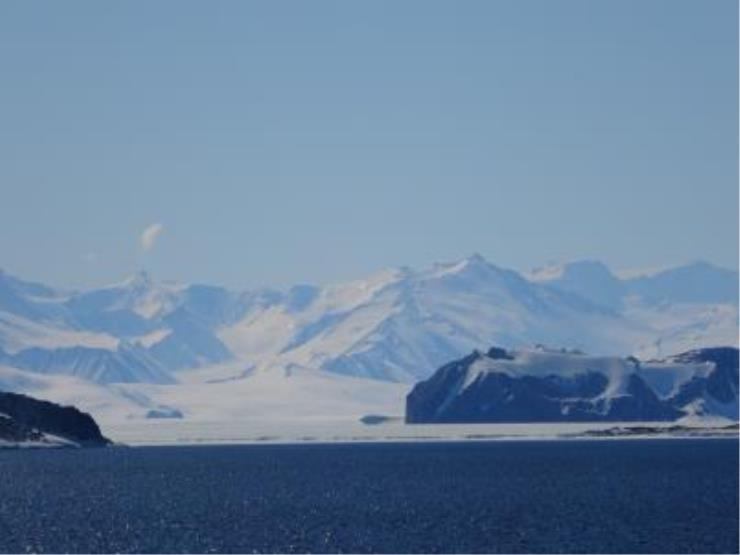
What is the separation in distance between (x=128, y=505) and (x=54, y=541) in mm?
32311

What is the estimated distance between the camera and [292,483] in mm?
171000

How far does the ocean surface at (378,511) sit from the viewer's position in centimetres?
10538

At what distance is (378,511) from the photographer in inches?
5098

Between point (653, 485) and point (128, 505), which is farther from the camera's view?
point (653, 485)

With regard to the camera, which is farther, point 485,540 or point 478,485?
point 478,485

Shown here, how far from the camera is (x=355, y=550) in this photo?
10144cm

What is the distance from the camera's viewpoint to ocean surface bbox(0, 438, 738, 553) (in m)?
105

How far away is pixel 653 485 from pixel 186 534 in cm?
6041

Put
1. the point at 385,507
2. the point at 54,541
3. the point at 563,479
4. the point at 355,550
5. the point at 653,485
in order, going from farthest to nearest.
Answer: the point at 563,479
the point at 653,485
the point at 385,507
the point at 54,541
the point at 355,550

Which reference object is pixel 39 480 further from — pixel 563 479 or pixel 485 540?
pixel 485 540

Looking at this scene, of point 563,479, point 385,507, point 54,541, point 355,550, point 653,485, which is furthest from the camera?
point 563,479

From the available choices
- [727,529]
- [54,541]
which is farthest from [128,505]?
[727,529]

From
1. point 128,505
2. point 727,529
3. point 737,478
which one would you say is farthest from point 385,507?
point 737,478

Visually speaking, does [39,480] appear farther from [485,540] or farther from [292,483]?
[485,540]
